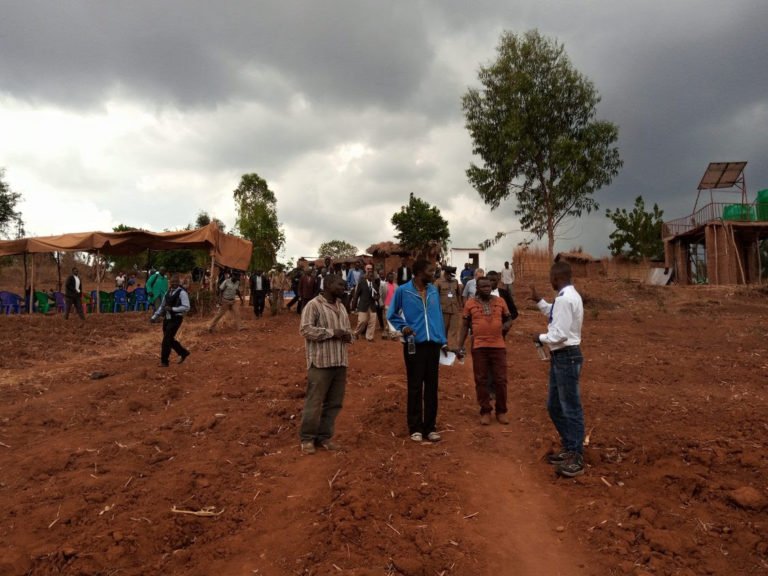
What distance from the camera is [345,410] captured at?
6297 millimetres

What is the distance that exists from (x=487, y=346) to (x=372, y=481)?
7.12ft

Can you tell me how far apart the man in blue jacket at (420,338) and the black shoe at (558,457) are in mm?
1080

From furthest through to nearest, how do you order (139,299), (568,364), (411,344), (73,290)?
1. (139,299)
2. (73,290)
3. (411,344)
4. (568,364)

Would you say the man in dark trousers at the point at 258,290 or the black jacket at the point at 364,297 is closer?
the black jacket at the point at 364,297

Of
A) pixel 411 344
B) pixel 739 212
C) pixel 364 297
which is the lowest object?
pixel 411 344

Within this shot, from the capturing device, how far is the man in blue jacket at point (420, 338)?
197 inches

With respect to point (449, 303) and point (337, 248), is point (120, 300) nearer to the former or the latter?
point (449, 303)

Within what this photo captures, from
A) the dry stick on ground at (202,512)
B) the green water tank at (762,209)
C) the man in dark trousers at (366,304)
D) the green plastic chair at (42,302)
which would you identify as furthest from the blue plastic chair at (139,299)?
the green water tank at (762,209)

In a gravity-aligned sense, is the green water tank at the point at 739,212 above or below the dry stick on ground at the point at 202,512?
above

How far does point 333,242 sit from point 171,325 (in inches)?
2329

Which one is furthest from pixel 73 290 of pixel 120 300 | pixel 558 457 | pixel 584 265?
pixel 584 265

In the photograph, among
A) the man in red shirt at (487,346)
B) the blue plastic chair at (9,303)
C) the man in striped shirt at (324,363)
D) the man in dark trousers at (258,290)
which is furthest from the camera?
the blue plastic chair at (9,303)

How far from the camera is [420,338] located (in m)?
5.01

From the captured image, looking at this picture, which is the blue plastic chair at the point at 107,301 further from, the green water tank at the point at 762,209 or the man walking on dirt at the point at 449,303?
the green water tank at the point at 762,209
